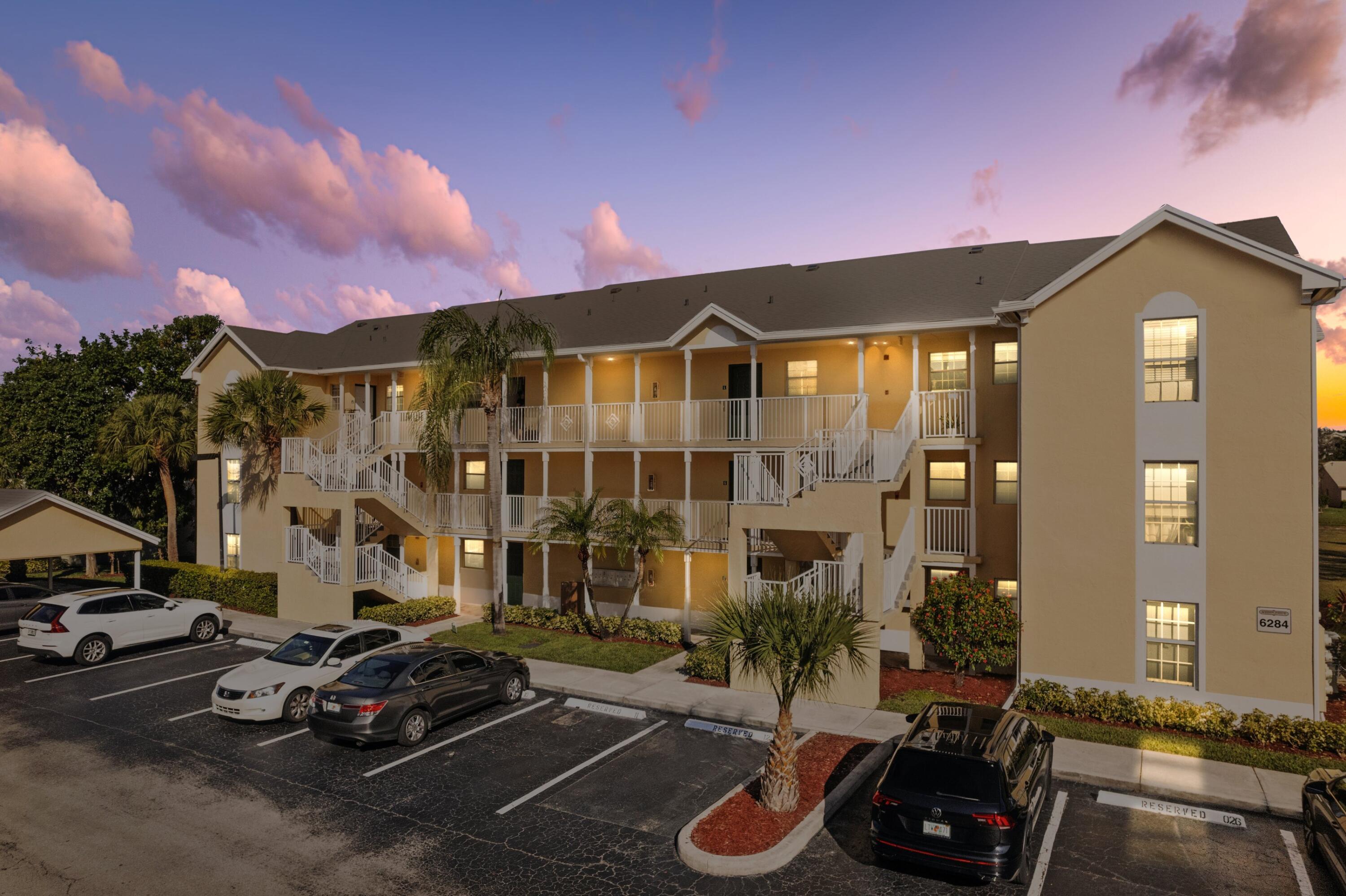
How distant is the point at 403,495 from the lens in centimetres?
2355

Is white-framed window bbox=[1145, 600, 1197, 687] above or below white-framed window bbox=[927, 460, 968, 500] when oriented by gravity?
below

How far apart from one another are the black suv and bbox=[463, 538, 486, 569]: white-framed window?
18.7 meters

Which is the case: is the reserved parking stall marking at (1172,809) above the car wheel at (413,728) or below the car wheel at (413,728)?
below

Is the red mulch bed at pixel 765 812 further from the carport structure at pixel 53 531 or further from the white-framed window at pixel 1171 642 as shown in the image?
the carport structure at pixel 53 531

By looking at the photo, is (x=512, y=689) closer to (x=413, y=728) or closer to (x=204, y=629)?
(x=413, y=728)

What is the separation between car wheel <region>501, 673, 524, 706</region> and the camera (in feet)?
48.2

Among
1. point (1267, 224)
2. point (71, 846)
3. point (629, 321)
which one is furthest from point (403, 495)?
point (1267, 224)

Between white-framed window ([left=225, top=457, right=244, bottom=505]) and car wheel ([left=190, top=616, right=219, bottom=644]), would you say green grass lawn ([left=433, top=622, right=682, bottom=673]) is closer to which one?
car wheel ([left=190, top=616, right=219, bottom=644])

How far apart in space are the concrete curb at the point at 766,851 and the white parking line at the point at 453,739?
4.99 m

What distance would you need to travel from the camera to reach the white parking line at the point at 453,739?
11.8m

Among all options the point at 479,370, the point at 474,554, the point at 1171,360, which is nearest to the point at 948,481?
the point at 1171,360

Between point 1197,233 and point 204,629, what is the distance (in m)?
24.8

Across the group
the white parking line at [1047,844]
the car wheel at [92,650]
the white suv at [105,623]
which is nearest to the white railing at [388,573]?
the white suv at [105,623]

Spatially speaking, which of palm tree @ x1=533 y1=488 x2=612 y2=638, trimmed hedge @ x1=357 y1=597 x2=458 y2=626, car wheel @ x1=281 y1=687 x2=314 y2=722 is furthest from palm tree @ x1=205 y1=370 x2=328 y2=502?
car wheel @ x1=281 y1=687 x2=314 y2=722
